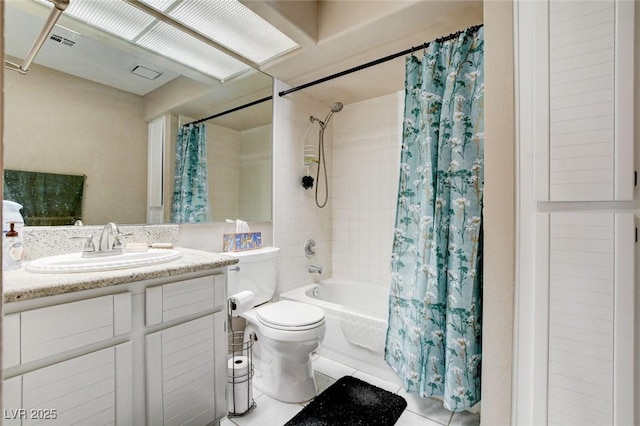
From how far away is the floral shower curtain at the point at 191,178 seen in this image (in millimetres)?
1812

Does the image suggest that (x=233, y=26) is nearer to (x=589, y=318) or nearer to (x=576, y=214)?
(x=576, y=214)

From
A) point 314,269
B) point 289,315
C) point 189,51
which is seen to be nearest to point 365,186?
point 314,269

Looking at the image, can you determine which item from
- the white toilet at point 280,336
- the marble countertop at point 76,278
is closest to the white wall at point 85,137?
the marble countertop at point 76,278

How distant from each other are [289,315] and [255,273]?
42cm

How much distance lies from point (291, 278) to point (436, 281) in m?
1.29

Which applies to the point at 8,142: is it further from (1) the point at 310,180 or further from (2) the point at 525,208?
(2) the point at 525,208

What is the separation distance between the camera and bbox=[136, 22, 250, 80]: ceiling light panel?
1.67m

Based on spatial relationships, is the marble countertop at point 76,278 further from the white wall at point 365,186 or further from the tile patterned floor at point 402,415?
the white wall at point 365,186

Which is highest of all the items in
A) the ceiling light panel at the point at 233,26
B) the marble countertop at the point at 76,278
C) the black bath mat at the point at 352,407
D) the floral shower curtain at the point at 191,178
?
the ceiling light panel at the point at 233,26

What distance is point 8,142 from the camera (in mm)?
1243

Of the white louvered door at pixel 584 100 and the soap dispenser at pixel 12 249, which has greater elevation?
the white louvered door at pixel 584 100

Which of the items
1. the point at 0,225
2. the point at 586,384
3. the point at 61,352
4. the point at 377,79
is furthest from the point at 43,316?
the point at 377,79

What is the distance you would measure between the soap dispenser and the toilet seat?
3.60 ft

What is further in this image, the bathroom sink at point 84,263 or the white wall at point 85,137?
the white wall at point 85,137
